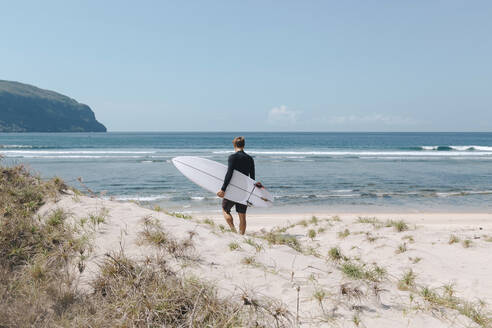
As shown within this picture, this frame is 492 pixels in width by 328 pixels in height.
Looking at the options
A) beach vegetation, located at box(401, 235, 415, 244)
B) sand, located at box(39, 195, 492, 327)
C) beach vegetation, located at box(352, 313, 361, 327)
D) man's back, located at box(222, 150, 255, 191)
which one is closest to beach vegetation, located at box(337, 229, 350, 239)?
sand, located at box(39, 195, 492, 327)

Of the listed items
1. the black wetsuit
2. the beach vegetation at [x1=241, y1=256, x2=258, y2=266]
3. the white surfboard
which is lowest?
the beach vegetation at [x1=241, y1=256, x2=258, y2=266]

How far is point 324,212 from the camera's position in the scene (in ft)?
39.2

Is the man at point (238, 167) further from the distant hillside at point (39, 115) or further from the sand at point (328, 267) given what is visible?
the distant hillside at point (39, 115)

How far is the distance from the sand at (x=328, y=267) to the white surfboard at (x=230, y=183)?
56.5 inches

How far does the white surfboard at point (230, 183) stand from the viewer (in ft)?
21.7

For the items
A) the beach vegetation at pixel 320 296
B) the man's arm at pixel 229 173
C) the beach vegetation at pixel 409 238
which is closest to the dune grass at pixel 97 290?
the beach vegetation at pixel 320 296

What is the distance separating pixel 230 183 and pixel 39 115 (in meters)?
170

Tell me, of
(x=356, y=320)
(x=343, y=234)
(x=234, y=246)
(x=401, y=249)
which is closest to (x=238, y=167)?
(x=234, y=246)

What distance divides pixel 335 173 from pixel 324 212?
1067 cm

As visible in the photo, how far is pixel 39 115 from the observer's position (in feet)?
476

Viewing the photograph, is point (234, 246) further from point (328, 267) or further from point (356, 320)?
point (356, 320)

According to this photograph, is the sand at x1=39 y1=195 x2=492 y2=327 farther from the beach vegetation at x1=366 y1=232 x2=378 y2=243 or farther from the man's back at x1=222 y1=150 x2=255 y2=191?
the man's back at x1=222 y1=150 x2=255 y2=191

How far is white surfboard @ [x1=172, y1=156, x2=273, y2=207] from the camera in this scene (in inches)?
260

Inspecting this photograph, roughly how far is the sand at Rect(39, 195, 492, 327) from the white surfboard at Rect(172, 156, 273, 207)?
1.44 meters
